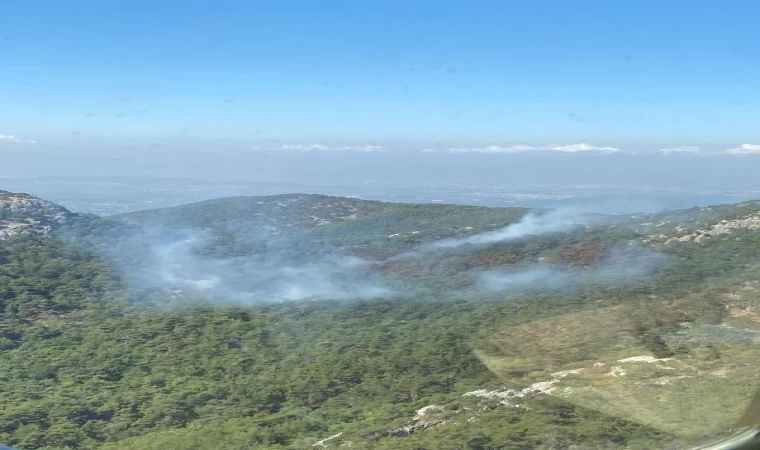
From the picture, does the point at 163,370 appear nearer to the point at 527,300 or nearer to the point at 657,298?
the point at 527,300

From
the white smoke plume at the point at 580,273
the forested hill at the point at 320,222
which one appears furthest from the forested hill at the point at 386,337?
the forested hill at the point at 320,222

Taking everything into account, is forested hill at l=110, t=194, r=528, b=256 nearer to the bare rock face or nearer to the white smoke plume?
the bare rock face

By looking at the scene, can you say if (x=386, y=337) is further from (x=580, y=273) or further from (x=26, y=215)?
(x=26, y=215)

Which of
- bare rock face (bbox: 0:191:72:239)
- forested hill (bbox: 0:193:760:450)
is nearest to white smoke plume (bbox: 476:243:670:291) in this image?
forested hill (bbox: 0:193:760:450)

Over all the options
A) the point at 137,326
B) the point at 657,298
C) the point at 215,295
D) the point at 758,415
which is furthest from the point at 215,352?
the point at 758,415

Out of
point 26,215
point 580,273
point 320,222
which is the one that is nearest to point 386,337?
point 580,273

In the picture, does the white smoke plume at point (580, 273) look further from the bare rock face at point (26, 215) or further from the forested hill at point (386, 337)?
the bare rock face at point (26, 215)
